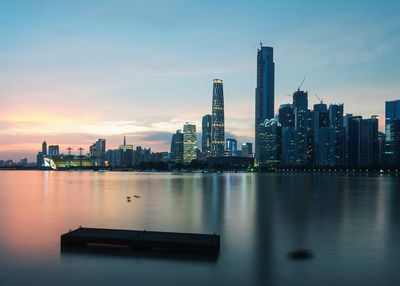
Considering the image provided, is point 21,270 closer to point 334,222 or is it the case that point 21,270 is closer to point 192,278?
point 192,278

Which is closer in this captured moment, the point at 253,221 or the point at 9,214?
the point at 253,221

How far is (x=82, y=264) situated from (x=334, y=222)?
27107 millimetres

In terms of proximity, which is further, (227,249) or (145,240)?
(227,249)

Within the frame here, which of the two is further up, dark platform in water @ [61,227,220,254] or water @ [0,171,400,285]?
dark platform in water @ [61,227,220,254]

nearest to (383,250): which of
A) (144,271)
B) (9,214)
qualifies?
(144,271)

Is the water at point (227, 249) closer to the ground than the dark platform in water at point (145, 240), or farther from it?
closer to the ground

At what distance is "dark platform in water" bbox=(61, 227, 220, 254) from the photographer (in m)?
26.6

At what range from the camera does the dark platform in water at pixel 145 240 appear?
26641 mm

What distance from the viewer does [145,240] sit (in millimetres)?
27141

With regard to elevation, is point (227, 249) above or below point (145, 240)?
below

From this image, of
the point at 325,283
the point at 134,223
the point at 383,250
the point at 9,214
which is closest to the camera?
the point at 325,283

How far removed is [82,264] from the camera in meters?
24.2

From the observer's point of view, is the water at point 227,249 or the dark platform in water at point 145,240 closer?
the water at point 227,249

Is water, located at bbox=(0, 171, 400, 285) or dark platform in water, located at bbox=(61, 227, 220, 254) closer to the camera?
water, located at bbox=(0, 171, 400, 285)
